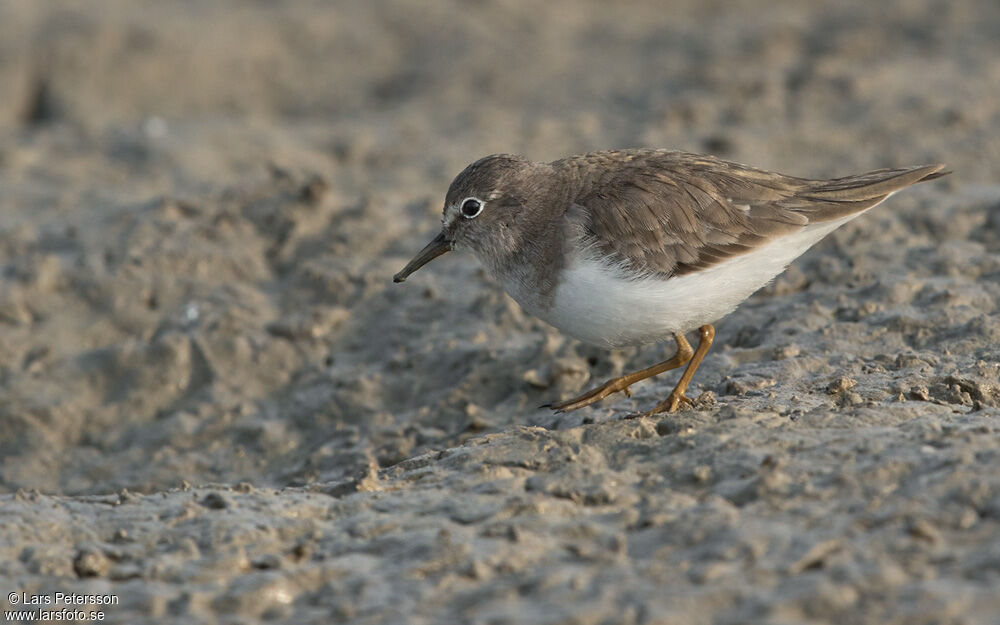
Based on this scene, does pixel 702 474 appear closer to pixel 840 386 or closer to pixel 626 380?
pixel 840 386

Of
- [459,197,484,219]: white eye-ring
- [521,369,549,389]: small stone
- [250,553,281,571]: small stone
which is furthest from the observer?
[521,369,549,389]: small stone

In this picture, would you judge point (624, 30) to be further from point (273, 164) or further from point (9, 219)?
point (9, 219)

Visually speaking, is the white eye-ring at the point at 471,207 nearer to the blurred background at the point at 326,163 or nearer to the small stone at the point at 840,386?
the blurred background at the point at 326,163

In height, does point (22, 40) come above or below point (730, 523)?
above

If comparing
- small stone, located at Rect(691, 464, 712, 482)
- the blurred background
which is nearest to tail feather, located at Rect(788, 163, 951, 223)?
the blurred background

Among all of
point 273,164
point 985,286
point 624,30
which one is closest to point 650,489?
point 985,286

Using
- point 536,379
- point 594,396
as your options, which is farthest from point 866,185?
point 536,379

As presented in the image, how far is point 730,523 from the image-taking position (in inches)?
169

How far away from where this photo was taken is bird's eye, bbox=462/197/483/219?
639cm

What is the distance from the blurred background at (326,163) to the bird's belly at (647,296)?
1.18 meters

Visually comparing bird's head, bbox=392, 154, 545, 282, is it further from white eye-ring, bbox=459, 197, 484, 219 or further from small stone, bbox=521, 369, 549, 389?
small stone, bbox=521, 369, 549, 389

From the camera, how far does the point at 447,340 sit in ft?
24.8

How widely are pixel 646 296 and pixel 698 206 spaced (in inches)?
25.0

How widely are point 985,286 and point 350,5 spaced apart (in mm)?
10010
